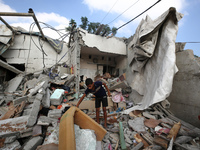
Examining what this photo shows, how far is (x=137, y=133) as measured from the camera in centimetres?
248

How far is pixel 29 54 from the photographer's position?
652 cm

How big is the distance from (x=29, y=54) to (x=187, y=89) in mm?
9263

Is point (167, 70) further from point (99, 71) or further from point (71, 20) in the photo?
point (71, 20)

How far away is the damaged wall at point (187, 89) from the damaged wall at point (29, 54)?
772 cm

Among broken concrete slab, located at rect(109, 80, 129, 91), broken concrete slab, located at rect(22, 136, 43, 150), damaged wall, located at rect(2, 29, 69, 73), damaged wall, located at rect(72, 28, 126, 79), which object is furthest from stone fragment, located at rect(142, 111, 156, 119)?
damaged wall, located at rect(2, 29, 69, 73)

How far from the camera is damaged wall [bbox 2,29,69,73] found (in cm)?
625

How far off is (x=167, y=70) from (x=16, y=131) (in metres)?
4.38

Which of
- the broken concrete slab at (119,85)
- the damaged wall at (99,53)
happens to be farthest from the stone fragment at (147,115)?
the damaged wall at (99,53)

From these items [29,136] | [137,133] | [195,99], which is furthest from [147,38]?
[29,136]

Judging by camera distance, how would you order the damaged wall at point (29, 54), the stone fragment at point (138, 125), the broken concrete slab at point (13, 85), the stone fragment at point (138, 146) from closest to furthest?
the stone fragment at point (138, 146)
the stone fragment at point (138, 125)
the broken concrete slab at point (13, 85)
the damaged wall at point (29, 54)

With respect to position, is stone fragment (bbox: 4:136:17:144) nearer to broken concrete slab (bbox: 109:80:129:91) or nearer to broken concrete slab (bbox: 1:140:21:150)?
broken concrete slab (bbox: 1:140:21:150)

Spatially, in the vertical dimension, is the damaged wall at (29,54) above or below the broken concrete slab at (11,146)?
above

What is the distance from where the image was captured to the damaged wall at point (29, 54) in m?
6.25

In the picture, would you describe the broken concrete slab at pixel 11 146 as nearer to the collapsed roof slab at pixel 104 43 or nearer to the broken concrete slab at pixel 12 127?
the broken concrete slab at pixel 12 127
